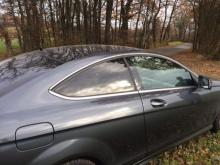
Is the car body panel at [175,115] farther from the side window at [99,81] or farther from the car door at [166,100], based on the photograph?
the side window at [99,81]

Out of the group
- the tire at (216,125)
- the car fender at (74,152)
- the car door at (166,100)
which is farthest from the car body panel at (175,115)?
the car fender at (74,152)

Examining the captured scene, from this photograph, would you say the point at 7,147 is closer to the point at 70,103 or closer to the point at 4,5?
the point at 70,103

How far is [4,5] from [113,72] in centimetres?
1923

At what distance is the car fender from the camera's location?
2521 millimetres

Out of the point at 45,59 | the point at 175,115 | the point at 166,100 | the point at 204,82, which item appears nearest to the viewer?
the point at 45,59

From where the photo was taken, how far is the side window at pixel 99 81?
292 cm

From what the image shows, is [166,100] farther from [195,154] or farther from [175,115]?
[195,154]

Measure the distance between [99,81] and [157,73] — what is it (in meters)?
0.99

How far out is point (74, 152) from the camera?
2670 mm

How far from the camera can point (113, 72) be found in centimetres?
334

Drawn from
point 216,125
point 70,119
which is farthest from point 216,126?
point 70,119

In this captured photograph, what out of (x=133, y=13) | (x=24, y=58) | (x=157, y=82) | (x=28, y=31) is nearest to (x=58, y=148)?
(x=24, y=58)

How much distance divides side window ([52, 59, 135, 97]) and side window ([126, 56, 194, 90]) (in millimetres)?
151

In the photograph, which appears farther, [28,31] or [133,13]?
[133,13]
